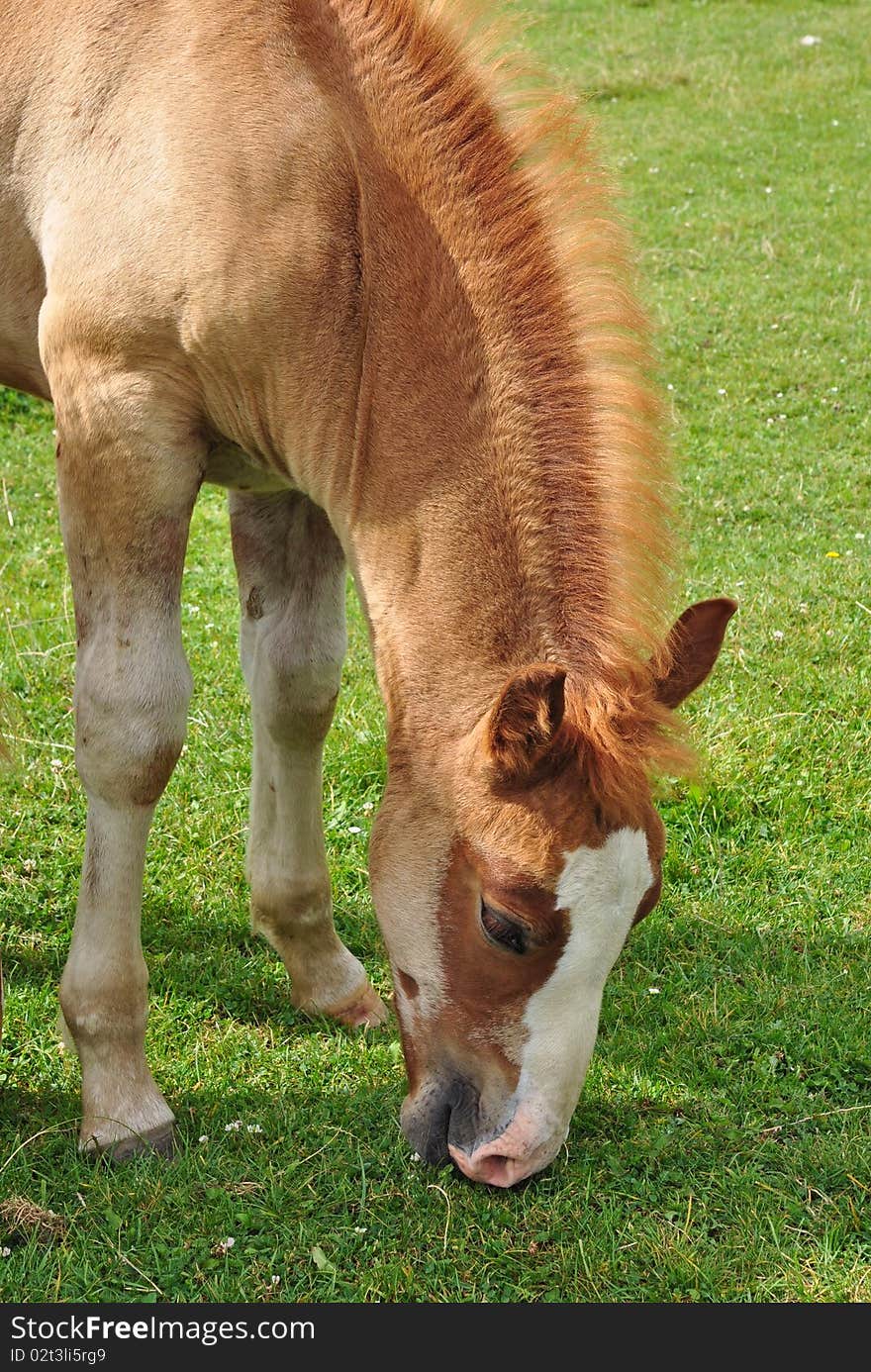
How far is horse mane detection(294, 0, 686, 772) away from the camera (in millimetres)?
2891

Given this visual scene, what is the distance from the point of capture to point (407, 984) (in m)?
3.11

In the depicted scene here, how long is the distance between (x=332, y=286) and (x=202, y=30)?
0.71 meters

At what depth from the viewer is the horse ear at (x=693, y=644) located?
296 centimetres

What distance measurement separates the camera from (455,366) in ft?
9.90

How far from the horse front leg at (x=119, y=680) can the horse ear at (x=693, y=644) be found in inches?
47.1

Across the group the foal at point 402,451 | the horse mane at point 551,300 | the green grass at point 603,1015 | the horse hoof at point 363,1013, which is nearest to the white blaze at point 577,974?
the foal at point 402,451

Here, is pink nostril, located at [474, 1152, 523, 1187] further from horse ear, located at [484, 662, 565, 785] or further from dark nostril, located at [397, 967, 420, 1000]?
horse ear, located at [484, 662, 565, 785]

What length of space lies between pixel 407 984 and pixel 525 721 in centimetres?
75

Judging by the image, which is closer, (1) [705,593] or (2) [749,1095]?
(2) [749,1095]

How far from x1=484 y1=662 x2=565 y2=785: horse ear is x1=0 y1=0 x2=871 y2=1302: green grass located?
2.37 ft

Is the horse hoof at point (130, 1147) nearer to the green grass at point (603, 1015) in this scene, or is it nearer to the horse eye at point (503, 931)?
the green grass at point (603, 1015)

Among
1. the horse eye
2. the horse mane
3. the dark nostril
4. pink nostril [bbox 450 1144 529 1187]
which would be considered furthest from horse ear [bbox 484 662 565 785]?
pink nostril [bbox 450 1144 529 1187]

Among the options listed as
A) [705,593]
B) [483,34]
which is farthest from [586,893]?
[705,593]

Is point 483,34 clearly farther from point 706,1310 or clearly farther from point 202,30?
point 706,1310
